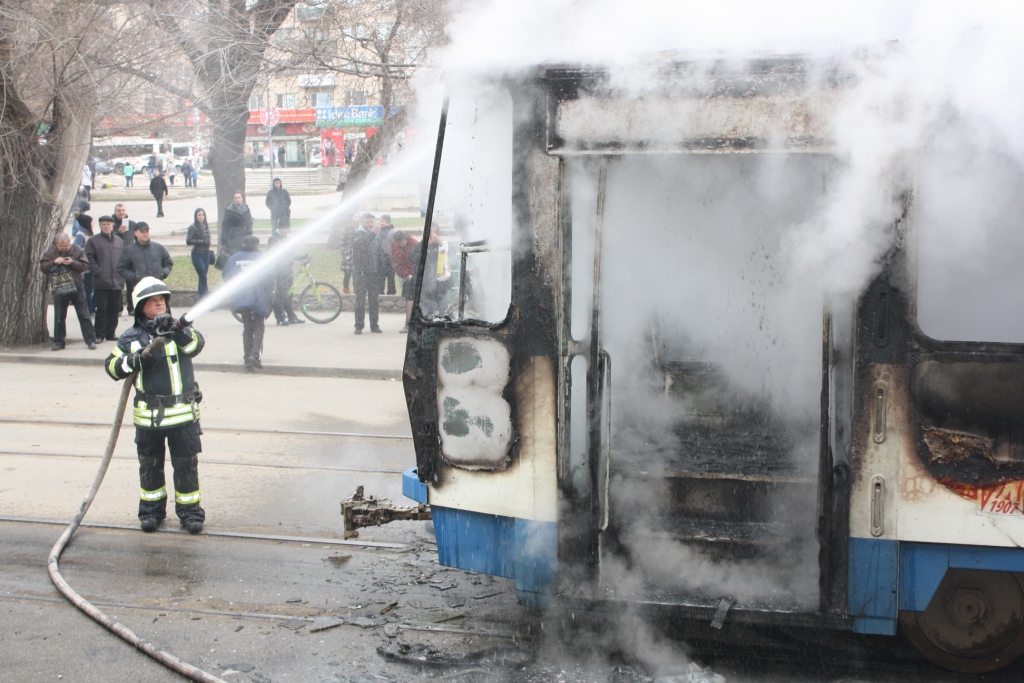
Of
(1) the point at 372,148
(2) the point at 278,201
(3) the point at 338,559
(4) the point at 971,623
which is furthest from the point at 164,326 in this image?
(2) the point at 278,201

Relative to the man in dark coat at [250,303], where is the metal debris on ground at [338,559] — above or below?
below

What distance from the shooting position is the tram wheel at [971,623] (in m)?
4.03

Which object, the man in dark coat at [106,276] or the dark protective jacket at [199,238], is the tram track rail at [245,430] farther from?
the dark protective jacket at [199,238]

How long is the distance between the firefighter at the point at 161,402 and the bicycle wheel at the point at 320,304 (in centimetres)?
889

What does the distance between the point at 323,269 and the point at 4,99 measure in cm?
776

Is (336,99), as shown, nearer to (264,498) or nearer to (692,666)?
(264,498)

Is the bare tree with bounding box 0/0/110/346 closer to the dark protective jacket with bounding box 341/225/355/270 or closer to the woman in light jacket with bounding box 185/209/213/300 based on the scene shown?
the woman in light jacket with bounding box 185/209/213/300

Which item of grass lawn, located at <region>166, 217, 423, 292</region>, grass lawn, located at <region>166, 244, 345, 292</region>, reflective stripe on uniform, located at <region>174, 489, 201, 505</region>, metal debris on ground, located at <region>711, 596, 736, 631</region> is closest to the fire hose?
reflective stripe on uniform, located at <region>174, 489, 201, 505</region>

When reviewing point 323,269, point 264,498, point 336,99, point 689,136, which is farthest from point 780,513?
point 323,269

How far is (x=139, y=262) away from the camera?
43.0 ft

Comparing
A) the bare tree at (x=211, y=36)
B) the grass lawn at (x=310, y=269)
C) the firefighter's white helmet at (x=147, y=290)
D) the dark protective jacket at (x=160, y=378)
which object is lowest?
the dark protective jacket at (x=160, y=378)

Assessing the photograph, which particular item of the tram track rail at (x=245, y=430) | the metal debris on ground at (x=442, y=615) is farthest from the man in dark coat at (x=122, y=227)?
the metal debris on ground at (x=442, y=615)

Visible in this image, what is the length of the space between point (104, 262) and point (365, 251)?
133 inches

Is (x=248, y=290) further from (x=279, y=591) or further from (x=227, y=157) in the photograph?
(x=227, y=157)
